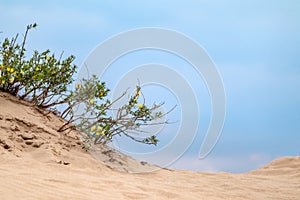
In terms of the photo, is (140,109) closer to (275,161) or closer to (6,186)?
(6,186)

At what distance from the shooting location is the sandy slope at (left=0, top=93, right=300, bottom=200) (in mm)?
3574

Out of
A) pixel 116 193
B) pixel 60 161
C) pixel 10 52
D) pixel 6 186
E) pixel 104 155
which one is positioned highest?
pixel 10 52

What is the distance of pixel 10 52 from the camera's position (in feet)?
21.3

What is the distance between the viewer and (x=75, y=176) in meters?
4.25

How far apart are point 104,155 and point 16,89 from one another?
178 cm

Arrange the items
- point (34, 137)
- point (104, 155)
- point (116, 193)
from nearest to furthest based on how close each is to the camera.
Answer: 1. point (116, 193)
2. point (34, 137)
3. point (104, 155)

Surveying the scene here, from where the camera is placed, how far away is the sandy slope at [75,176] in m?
3.57

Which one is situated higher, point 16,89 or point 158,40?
point 158,40

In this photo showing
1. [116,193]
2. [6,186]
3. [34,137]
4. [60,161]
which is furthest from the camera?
[34,137]

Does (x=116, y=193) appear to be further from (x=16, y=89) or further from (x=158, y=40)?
(x=16, y=89)

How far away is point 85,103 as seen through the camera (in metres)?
6.29

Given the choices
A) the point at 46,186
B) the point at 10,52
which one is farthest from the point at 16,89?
the point at 46,186

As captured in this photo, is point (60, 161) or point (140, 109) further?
point (140, 109)

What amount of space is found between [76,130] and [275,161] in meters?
4.43
